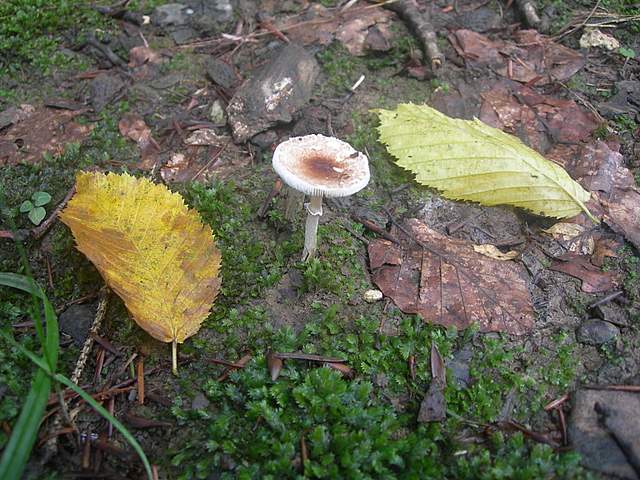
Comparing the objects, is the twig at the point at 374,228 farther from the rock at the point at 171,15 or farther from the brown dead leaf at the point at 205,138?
the rock at the point at 171,15

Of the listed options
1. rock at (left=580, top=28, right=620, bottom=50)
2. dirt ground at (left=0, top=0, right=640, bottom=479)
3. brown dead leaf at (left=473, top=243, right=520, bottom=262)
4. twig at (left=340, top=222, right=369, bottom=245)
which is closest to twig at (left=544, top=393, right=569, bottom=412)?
dirt ground at (left=0, top=0, right=640, bottom=479)

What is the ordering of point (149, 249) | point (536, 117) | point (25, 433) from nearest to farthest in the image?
point (25, 433)
point (149, 249)
point (536, 117)

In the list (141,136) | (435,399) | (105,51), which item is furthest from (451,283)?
(105,51)

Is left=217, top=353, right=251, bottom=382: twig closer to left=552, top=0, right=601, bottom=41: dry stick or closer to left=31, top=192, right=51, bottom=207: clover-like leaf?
left=31, top=192, right=51, bottom=207: clover-like leaf

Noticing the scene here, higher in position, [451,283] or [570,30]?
[570,30]

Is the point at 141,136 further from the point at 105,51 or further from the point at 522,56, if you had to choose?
the point at 522,56

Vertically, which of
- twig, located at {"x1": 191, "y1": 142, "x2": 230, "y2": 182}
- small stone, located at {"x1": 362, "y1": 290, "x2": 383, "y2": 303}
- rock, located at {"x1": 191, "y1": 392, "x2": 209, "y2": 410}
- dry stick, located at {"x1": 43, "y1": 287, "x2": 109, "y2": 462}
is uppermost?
twig, located at {"x1": 191, "y1": 142, "x2": 230, "y2": 182}

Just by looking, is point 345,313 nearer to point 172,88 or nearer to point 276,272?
point 276,272
